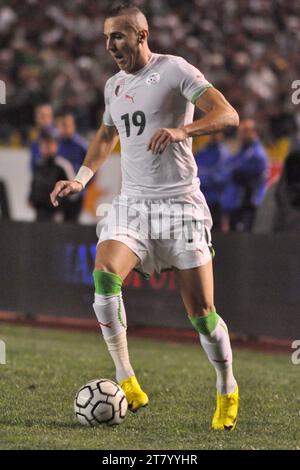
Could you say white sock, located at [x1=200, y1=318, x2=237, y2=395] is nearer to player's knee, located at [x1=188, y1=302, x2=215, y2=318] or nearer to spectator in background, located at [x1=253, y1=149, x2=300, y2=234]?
player's knee, located at [x1=188, y1=302, x2=215, y2=318]

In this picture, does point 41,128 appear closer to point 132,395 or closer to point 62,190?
point 62,190

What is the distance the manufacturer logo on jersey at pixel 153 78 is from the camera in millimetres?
6848

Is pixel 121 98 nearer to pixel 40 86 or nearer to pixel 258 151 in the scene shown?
pixel 258 151

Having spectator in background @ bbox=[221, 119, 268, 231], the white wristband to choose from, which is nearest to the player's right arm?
the white wristband

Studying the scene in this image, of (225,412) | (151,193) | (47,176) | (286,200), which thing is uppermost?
(151,193)

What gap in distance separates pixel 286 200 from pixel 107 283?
558 centimetres

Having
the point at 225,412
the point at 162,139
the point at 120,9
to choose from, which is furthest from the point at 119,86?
the point at 225,412

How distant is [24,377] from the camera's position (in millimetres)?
8828

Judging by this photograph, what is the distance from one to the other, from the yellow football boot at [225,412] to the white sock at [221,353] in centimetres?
5

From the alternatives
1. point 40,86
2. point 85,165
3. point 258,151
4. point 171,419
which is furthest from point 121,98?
point 40,86

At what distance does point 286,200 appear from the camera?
12.0m

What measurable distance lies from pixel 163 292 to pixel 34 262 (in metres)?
1.73

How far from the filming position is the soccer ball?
671 cm

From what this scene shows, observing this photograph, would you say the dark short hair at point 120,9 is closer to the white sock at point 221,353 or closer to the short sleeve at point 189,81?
the short sleeve at point 189,81
